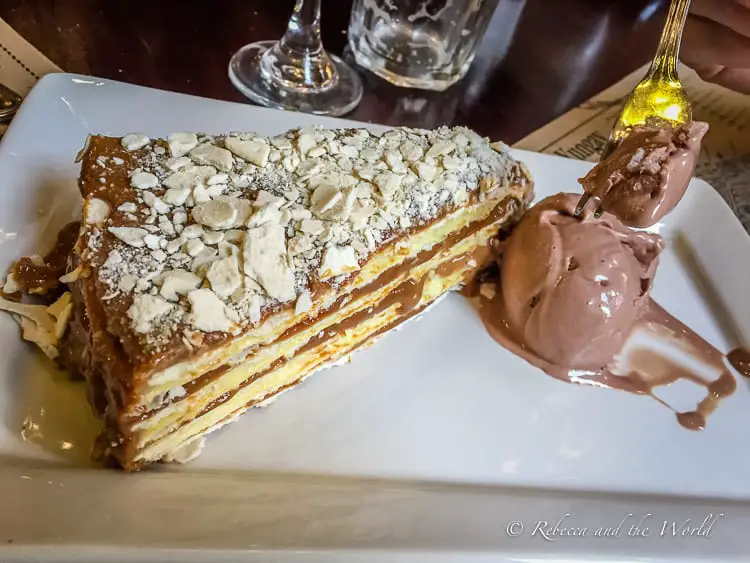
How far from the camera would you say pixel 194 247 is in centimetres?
112

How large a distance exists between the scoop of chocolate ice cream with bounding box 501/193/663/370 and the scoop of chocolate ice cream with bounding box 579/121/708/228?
0.12 metres

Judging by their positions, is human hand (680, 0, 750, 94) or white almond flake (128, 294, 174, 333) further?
human hand (680, 0, 750, 94)

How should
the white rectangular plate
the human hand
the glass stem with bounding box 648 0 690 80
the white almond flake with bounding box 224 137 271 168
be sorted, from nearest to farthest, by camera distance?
the white rectangular plate → the white almond flake with bounding box 224 137 271 168 → the glass stem with bounding box 648 0 690 80 → the human hand

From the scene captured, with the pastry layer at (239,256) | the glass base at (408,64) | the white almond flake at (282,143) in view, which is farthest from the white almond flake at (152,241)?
the glass base at (408,64)

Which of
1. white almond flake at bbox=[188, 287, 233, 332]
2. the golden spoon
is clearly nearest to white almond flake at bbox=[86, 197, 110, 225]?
white almond flake at bbox=[188, 287, 233, 332]

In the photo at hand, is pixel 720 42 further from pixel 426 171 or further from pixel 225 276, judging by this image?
pixel 225 276

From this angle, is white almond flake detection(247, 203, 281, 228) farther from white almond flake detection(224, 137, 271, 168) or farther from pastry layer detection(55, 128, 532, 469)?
white almond flake detection(224, 137, 271, 168)

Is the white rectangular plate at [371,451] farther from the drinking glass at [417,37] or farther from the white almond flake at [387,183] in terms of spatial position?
the drinking glass at [417,37]

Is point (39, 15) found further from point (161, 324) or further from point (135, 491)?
point (135, 491)

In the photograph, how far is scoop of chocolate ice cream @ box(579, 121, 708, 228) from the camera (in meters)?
1.37

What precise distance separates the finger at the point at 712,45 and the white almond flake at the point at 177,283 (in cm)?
200

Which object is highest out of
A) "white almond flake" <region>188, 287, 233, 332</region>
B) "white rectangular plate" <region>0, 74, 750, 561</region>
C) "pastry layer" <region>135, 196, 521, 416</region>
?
"white almond flake" <region>188, 287, 233, 332</region>

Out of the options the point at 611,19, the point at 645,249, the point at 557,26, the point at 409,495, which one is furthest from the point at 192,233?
the point at 611,19

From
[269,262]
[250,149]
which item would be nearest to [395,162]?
[250,149]
